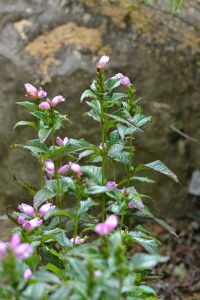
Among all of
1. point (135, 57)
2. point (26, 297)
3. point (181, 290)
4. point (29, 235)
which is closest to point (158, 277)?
point (29, 235)

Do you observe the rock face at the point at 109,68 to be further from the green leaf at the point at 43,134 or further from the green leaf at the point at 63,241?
the green leaf at the point at 63,241

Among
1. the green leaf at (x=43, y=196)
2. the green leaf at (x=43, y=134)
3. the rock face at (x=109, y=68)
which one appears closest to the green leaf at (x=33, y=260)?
the green leaf at (x=43, y=196)

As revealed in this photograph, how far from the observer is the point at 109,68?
3.09m

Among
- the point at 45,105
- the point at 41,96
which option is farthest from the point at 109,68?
the point at 45,105

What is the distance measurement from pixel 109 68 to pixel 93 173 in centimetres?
153

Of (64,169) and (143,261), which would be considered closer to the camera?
(143,261)

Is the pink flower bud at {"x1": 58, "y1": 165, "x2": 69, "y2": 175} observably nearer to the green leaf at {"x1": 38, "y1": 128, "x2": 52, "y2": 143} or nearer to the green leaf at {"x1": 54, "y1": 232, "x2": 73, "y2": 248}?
the green leaf at {"x1": 38, "y1": 128, "x2": 52, "y2": 143}

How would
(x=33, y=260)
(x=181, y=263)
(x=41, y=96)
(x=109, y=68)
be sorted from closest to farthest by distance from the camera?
(x=33, y=260)
(x=41, y=96)
(x=109, y=68)
(x=181, y=263)

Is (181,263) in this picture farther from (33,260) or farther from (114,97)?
(33,260)

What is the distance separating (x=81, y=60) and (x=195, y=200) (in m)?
1.09

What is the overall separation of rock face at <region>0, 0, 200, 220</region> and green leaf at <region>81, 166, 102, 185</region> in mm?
1402

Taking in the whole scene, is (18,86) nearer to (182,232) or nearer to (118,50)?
(118,50)

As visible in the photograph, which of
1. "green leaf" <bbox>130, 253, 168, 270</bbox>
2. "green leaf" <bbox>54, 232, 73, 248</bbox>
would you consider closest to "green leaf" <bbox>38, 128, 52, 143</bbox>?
"green leaf" <bbox>54, 232, 73, 248</bbox>

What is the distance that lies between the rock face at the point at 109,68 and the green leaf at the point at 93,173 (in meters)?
1.40
